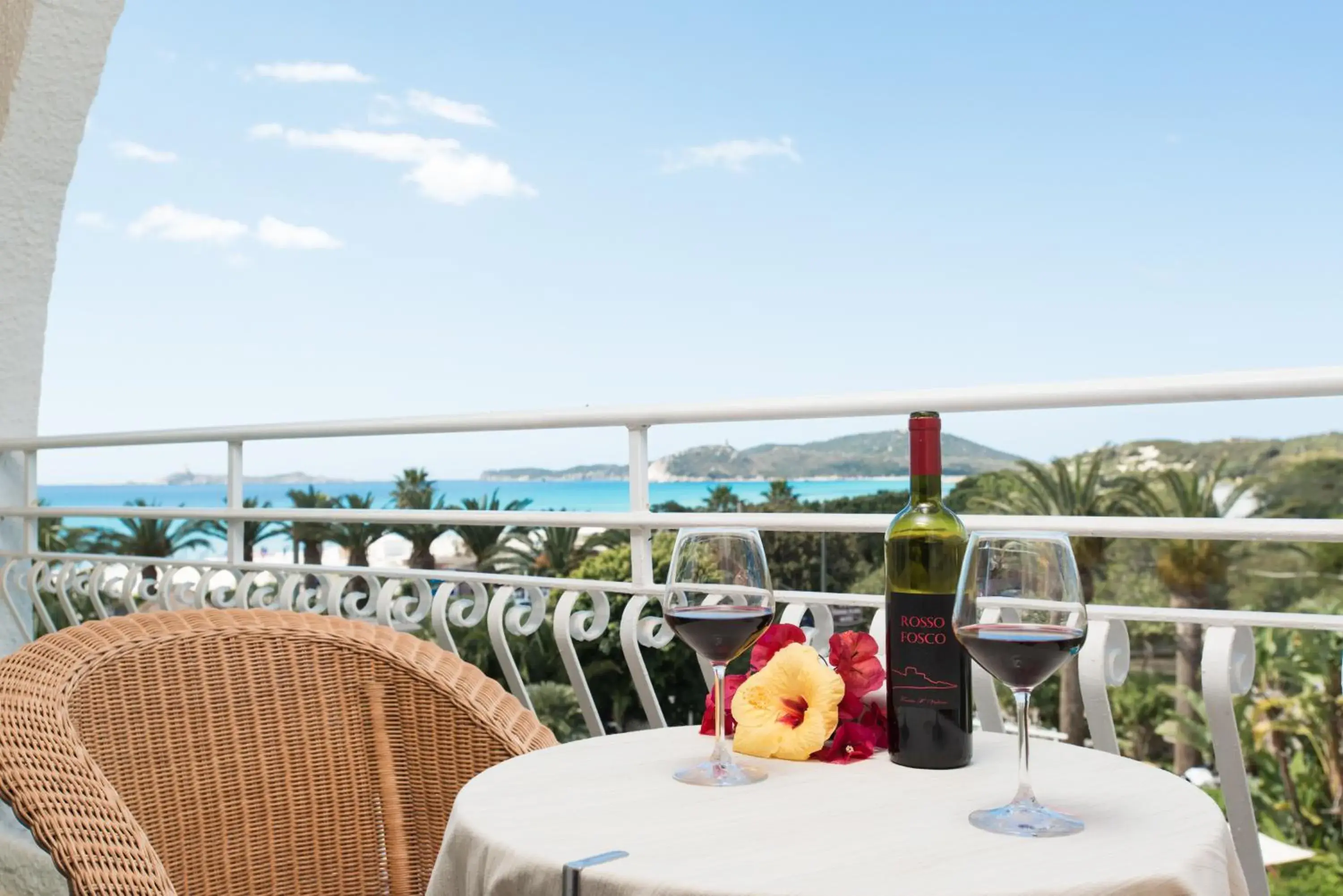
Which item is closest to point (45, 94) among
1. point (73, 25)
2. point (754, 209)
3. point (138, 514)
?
point (73, 25)

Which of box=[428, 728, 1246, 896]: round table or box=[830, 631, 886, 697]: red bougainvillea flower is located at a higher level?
box=[830, 631, 886, 697]: red bougainvillea flower

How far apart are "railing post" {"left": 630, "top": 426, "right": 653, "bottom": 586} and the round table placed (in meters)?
0.81

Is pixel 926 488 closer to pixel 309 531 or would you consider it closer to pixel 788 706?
pixel 788 706

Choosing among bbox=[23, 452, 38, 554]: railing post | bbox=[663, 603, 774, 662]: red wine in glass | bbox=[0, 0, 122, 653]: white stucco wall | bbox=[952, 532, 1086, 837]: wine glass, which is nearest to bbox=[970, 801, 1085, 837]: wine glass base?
bbox=[952, 532, 1086, 837]: wine glass

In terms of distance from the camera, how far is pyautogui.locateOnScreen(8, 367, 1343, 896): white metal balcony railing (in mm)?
1375

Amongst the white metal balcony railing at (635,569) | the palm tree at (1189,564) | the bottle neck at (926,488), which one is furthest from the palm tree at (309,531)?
the bottle neck at (926,488)

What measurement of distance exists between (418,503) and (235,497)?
26.3 meters

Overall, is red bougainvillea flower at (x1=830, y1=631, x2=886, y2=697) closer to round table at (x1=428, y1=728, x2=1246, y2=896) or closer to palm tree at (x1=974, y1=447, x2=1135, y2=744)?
round table at (x1=428, y1=728, x2=1246, y2=896)

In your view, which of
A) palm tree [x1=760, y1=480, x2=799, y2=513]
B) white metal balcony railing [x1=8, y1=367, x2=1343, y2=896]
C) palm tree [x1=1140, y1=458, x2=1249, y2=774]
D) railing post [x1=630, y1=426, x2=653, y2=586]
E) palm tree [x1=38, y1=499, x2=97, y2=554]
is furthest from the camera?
palm tree [x1=760, y1=480, x2=799, y2=513]

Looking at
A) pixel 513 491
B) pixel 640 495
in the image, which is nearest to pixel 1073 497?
pixel 640 495

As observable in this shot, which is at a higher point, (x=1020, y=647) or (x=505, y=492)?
(x=1020, y=647)

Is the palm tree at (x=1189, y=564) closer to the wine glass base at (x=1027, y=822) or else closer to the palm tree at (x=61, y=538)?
the palm tree at (x=61, y=538)

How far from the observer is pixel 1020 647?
863mm

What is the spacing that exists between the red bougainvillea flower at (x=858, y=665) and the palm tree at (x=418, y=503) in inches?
700
